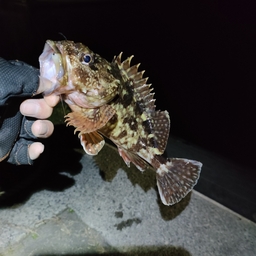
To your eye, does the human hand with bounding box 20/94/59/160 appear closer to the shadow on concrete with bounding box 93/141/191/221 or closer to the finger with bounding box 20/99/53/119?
the finger with bounding box 20/99/53/119

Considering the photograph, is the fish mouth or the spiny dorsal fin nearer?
the fish mouth

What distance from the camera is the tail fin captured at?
7.00 ft

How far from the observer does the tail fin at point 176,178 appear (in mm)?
2133

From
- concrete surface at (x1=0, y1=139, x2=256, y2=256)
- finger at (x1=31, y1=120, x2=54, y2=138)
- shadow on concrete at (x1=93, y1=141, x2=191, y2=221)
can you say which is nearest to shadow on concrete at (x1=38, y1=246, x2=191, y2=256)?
concrete surface at (x1=0, y1=139, x2=256, y2=256)

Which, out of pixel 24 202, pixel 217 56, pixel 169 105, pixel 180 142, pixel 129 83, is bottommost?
pixel 24 202

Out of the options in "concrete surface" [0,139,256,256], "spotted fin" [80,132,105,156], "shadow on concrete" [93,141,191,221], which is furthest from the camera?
"shadow on concrete" [93,141,191,221]

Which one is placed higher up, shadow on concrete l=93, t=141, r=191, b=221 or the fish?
the fish

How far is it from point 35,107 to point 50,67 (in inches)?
9.8

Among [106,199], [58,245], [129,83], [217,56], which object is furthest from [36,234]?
[217,56]

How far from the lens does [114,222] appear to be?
2.78m

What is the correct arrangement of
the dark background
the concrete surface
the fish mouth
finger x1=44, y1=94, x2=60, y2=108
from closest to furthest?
1. the fish mouth
2. finger x1=44, y1=94, x2=60, y2=108
3. the dark background
4. the concrete surface

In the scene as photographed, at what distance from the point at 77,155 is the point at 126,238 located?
1.21 metres

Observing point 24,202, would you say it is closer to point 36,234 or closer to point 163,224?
point 36,234

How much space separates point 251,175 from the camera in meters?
2.80
